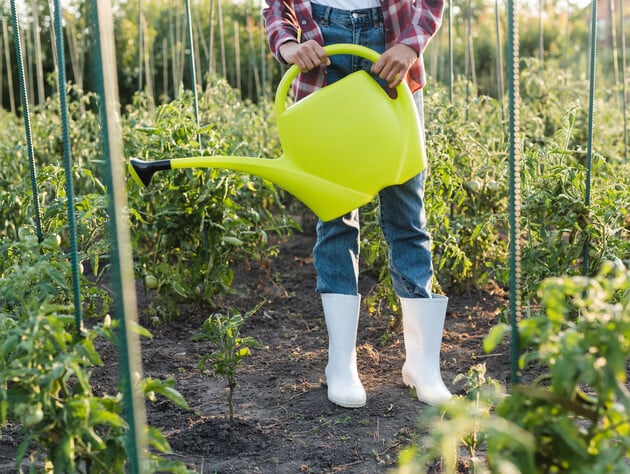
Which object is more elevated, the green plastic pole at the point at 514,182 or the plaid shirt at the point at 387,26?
the plaid shirt at the point at 387,26

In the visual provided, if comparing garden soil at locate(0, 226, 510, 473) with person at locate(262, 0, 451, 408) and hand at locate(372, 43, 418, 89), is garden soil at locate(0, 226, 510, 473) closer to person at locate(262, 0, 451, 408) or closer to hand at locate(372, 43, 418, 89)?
person at locate(262, 0, 451, 408)

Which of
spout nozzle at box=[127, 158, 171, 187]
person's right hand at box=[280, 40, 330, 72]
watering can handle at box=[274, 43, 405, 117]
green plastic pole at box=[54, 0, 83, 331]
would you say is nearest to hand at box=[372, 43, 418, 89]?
watering can handle at box=[274, 43, 405, 117]

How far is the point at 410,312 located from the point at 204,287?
3.28 ft

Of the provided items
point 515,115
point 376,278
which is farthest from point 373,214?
point 515,115

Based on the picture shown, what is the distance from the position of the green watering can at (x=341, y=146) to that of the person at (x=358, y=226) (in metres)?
0.17

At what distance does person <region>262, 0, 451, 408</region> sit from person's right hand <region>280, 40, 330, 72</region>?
0.09ft

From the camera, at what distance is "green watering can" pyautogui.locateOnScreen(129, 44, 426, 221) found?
5.36 ft

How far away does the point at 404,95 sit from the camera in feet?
5.57

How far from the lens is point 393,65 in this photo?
1688 mm

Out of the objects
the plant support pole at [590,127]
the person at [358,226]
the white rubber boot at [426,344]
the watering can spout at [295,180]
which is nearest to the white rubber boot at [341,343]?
the person at [358,226]

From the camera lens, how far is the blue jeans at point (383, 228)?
188cm

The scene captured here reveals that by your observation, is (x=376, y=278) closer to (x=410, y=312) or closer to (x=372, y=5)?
(x=410, y=312)

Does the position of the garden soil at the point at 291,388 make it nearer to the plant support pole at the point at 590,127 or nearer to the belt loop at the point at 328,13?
the plant support pole at the point at 590,127

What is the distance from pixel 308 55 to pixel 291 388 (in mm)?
900
